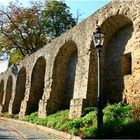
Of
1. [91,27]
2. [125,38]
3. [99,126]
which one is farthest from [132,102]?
[91,27]

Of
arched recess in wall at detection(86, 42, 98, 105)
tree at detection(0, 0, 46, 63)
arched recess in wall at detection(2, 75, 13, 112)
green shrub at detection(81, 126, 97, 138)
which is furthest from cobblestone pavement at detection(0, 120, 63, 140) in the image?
tree at detection(0, 0, 46, 63)

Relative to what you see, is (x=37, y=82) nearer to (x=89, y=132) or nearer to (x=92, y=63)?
(x=92, y=63)

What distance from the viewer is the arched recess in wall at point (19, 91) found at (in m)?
28.0

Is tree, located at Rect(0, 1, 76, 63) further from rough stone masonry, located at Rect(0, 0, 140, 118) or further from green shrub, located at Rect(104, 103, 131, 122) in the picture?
green shrub, located at Rect(104, 103, 131, 122)

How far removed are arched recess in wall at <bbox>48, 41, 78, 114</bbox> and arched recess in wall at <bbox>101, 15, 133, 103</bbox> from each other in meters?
3.83

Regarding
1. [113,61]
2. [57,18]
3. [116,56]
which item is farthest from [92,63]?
[57,18]

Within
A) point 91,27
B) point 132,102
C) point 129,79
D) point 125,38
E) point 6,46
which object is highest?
point 6,46

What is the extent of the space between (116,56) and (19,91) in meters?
14.3

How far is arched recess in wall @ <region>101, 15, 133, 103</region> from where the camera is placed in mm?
15406

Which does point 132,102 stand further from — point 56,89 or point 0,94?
point 0,94

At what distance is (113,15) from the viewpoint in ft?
50.9

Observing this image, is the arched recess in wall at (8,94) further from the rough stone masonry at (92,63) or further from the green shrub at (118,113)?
the green shrub at (118,113)

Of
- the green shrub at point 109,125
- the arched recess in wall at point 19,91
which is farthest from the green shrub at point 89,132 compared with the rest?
the arched recess in wall at point 19,91

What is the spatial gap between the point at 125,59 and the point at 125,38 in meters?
1.11
